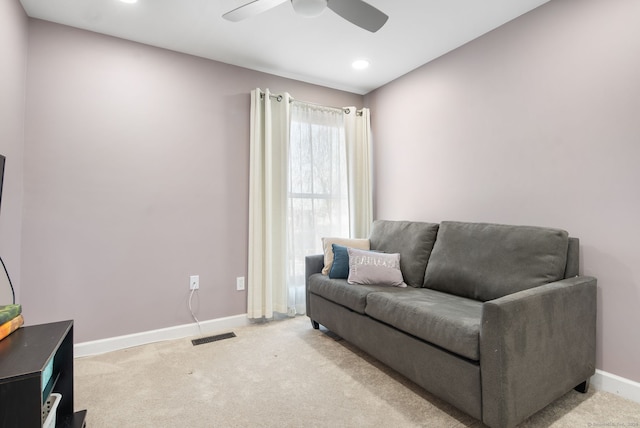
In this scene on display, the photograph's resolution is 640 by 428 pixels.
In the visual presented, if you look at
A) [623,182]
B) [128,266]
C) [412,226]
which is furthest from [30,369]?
[623,182]

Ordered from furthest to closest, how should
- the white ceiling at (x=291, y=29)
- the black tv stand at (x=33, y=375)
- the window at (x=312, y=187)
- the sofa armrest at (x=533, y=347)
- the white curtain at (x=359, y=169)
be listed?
the white curtain at (x=359, y=169) < the window at (x=312, y=187) < the white ceiling at (x=291, y=29) < the sofa armrest at (x=533, y=347) < the black tv stand at (x=33, y=375)

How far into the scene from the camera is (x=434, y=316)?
1666 mm

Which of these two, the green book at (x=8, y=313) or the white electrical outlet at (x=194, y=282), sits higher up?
the green book at (x=8, y=313)

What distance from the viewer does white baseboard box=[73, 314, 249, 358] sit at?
2.31 metres

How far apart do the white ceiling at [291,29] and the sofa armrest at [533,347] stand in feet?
6.23

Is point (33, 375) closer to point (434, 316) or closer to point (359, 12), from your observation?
point (434, 316)

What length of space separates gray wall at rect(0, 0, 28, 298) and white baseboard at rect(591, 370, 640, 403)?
3568mm

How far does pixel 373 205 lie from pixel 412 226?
37.7 inches

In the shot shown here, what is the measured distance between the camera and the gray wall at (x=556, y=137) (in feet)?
5.78

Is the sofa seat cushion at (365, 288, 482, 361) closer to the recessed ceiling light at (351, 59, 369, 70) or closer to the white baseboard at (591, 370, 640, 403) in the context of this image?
the white baseboard at (591, 370, 640, 403)

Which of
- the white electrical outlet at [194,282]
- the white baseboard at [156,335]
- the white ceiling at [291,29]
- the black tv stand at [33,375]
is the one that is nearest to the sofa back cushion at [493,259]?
the white ceiling at [291,29]

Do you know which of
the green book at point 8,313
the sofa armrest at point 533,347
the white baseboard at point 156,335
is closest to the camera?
the green book at point 8,313

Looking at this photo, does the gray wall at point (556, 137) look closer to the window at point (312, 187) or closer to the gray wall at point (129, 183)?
the window at point (312, 187)

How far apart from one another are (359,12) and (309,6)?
299 mm
